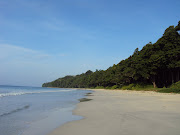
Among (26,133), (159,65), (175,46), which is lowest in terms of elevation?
(26,133)

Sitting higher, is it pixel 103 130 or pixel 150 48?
pixel 150 48

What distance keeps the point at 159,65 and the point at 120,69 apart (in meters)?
26.9

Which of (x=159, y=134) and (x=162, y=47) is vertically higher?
(x=162, y=47)

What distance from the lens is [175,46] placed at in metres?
34.8

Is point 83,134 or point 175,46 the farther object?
point 175,46

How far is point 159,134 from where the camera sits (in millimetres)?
4355

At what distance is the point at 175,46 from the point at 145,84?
15.6 meters

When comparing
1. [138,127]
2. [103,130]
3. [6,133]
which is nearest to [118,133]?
[103,130]

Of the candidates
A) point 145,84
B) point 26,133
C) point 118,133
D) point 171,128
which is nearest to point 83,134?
point 118,133

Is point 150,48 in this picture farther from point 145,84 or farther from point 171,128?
point 171,128

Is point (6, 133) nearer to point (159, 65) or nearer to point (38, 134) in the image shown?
point (38, 134)

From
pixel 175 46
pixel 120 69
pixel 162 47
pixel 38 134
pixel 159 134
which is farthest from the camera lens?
pixel 120 69

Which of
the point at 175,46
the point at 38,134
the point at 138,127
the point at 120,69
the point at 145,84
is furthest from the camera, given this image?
the point at 120,69

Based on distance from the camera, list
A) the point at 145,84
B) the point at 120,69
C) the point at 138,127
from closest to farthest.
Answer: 1. the point at 138,127
2. the point at 145,84
3. the point at 120,69
